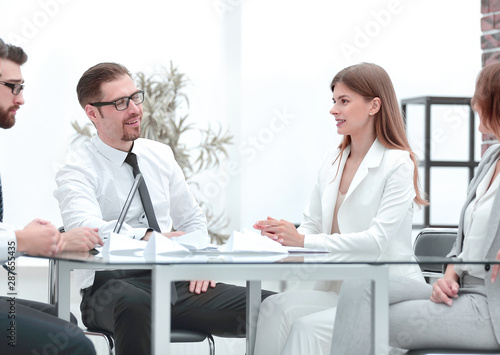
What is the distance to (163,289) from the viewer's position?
162cm

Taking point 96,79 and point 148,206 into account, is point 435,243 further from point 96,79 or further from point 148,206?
point 96,79

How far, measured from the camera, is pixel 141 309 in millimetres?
2328

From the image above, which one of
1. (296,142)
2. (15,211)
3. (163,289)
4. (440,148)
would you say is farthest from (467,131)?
(163,289)

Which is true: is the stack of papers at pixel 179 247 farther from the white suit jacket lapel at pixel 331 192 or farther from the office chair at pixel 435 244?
the office chair at pixel 435 244

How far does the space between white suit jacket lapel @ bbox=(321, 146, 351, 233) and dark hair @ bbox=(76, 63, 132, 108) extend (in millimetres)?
886

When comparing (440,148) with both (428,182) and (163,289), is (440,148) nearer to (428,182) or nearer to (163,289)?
(428,182)

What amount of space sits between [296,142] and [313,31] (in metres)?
0.96

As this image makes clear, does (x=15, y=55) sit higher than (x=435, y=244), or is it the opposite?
(x=15, y=55)

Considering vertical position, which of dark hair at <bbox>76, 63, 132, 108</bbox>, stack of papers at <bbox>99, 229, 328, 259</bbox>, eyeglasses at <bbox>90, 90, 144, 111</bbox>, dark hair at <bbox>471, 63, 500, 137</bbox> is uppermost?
dark hair at <bbox>76, 63, 132, 108</bbox>

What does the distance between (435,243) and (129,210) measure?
1098 millimetres

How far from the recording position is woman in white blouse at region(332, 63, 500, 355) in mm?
1856

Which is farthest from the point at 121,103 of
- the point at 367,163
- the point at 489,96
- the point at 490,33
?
the point at 490,33

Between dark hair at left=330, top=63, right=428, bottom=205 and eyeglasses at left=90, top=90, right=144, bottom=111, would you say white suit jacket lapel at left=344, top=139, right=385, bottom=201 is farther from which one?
eyeglasses at left=90, top=90, right=144, bottom=111

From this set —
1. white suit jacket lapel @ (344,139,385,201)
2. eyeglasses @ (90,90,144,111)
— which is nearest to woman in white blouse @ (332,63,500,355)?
white suit jacket lapel @ (344,139,385,201)
